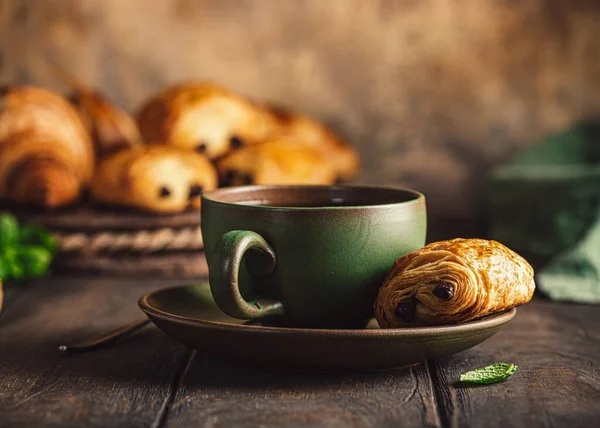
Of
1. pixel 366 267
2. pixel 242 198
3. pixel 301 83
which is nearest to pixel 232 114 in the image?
pixel 301 83

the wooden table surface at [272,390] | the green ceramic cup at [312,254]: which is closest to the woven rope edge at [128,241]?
the wooden table surface at [272,390]

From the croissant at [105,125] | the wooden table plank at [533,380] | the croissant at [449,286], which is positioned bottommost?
the wooden table plank at [533,380]

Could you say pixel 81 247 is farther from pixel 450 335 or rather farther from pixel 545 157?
pixel 545 157

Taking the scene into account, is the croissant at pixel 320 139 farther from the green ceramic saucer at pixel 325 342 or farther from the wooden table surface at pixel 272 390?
the green ceramic saucer at pixel 325 342

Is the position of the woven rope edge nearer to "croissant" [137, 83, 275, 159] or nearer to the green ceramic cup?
"croissant" [137, 83, 275, 159]

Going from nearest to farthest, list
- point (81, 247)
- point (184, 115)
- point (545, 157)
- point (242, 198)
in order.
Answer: point (242, 198), point (81, 247), point (184, 115), point (545, 157)

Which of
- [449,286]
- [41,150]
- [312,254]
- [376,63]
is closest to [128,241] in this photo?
[41,150]
